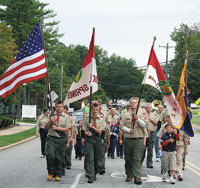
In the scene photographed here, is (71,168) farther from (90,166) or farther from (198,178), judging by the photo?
(198,178)

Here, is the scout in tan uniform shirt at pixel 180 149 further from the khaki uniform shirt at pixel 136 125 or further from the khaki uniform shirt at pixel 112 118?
the khaki uniform shirt at pixel 112 118

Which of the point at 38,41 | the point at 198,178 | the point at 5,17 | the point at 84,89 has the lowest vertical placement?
the point at 198,178

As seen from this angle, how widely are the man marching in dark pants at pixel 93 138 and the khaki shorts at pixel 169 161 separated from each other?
168cm

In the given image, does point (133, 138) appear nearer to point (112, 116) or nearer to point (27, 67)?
point (27, 67)

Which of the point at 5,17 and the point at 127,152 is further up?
the point at 5,17

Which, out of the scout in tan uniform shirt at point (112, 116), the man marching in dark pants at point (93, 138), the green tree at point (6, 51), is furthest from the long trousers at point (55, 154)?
the green tree at point (6, 51)

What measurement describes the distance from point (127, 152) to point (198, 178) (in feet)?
7.31

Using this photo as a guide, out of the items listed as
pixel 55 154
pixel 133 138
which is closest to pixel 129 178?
pixel 133 138

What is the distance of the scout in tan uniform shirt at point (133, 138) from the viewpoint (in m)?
10.5

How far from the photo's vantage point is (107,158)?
16.4m

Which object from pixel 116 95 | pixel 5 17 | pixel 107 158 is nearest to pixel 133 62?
pixel 116 95

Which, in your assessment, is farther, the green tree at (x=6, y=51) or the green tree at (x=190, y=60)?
the green tree at (x=190, y=60)

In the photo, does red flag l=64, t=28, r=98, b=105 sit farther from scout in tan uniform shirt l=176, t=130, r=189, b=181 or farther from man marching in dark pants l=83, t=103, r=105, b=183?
scout in tan uniform shirt l=176, t=130, r=189, b=181

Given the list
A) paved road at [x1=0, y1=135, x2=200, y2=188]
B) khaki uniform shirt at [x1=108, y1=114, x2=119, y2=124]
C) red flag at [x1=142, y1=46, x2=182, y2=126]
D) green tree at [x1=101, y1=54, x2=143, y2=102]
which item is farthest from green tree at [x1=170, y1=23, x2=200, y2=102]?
red flag at [x1=142, y1=46, x2=182, y2=126]
